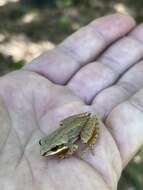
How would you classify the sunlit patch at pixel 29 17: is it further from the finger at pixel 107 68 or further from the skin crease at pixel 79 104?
the finger at pixel 107 68

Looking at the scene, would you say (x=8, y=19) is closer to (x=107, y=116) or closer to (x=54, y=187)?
(x=107, y=116)

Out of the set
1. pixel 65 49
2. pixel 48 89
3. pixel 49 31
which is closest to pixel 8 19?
pixel 49 31

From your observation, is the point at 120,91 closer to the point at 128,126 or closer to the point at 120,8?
the point at 128,126

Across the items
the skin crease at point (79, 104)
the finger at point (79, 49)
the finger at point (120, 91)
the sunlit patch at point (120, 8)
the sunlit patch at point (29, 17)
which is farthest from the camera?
the sunlit patch at point (120, 8)

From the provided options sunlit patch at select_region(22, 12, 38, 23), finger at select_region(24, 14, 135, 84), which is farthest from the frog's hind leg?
sunlit patch at select_region(22, 12, 38, 23)

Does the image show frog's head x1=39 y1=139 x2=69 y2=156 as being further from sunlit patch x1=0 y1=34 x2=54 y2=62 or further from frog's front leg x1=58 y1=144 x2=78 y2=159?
sunlit patch x1=0 y1=34 x2=54 y2=62

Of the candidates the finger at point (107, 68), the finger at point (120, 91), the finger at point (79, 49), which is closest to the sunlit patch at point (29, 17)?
the finger at point (79, 49)
